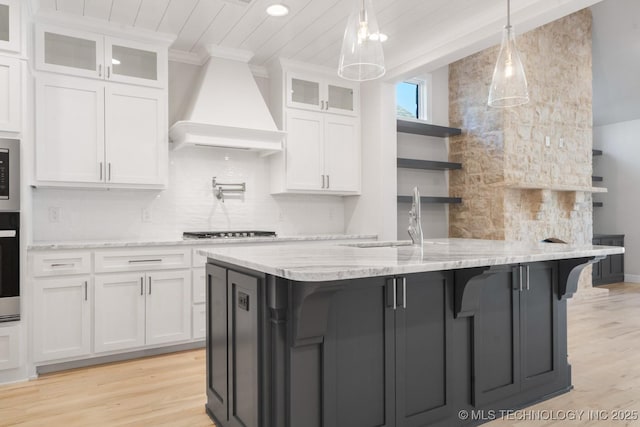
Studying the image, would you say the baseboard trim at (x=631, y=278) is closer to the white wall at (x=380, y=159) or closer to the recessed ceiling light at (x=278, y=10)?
the white wall at (x=380, y=159)

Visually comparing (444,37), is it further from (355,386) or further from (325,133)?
(355,386)

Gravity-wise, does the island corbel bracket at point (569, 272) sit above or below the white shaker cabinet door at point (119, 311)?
above

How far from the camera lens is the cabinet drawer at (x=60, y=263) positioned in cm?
327

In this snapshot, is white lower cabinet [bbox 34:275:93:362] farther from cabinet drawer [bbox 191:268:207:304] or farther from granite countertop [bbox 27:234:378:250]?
cabinet drawer [bbox 191:268:207:304]

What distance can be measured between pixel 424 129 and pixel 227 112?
2.72 m

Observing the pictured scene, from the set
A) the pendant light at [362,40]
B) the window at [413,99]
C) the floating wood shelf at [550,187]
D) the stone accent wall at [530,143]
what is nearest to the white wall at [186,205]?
the window at [413,99]

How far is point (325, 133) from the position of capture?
4859 mm

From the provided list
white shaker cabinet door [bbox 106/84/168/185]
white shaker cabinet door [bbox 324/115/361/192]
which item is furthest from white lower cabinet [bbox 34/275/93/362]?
white shaker cabinet door [bbox 324/115/361/192]

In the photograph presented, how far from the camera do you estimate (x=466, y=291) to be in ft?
7.57

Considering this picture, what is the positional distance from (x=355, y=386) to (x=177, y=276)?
226cm

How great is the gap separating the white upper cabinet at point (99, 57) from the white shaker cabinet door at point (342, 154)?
1779 millimetres

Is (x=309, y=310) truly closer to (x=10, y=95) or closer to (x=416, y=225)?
(x=416, y=225)

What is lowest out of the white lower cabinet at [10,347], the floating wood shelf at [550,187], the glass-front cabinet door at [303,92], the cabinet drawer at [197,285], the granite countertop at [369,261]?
the white lower cabinet at [10,347]

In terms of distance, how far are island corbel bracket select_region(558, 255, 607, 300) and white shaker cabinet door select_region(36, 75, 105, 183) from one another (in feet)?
11.5
